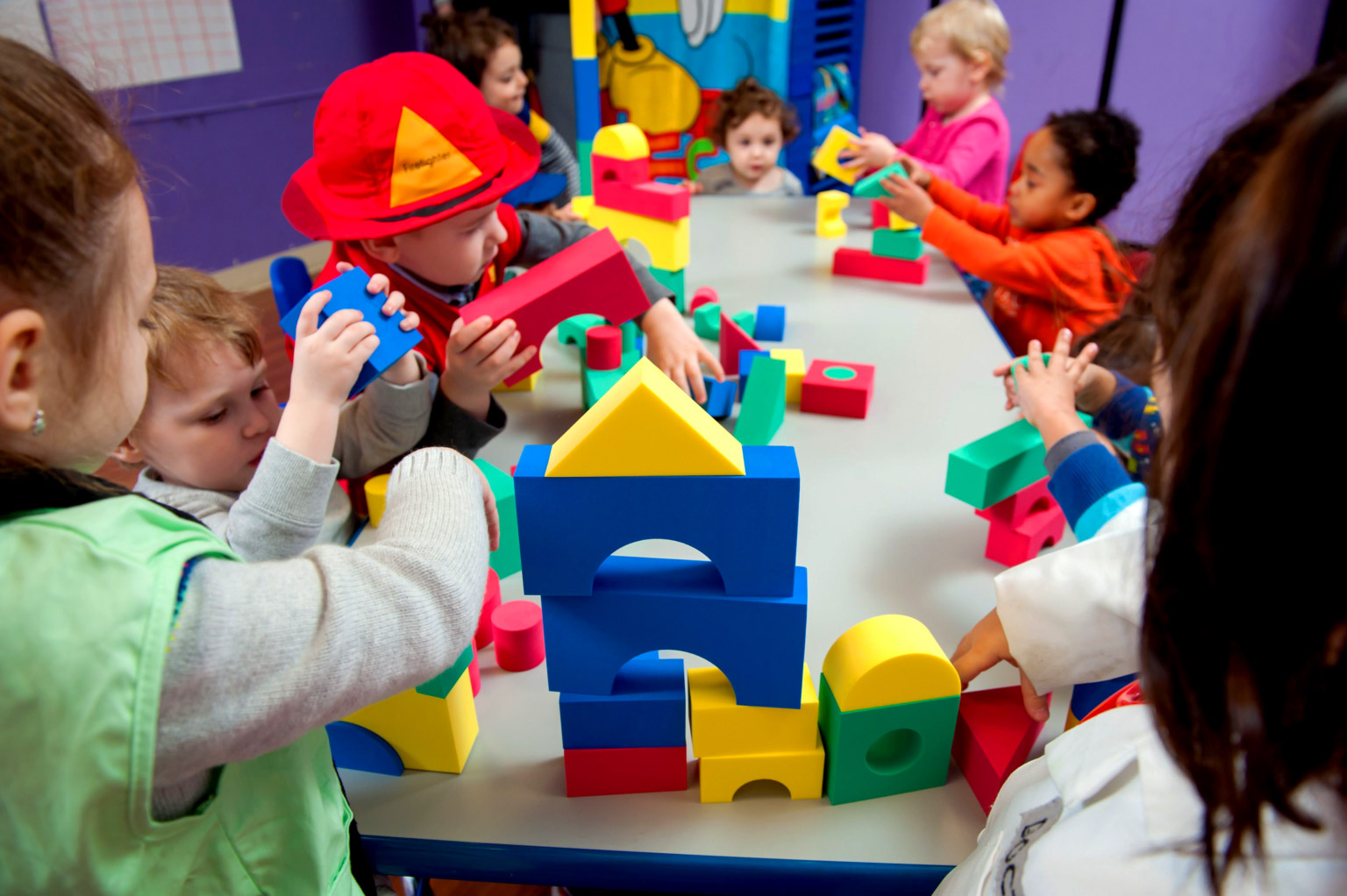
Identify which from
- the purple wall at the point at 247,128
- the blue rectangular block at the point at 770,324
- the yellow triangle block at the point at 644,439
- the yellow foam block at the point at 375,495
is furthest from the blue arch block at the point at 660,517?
the purple wall at the point at 247,128

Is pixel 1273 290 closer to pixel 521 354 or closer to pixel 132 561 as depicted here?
pixel 132 561

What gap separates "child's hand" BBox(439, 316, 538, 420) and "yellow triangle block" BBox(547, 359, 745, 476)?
40 cm

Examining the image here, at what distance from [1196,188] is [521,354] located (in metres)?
0.64

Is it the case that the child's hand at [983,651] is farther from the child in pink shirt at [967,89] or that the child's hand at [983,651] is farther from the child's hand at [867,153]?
the child in pink shirt at [967,89]

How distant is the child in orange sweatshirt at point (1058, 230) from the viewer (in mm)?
1420

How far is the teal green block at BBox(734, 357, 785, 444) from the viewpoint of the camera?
98 cm

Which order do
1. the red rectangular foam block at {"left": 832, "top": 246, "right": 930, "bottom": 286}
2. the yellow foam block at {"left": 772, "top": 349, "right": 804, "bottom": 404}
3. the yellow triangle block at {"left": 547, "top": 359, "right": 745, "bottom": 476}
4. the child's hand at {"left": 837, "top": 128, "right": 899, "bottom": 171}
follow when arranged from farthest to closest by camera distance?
the child's hand at {"left": 837, "top": 128, "right": 899, "bottom": 171} → the red rectangular foam block at {"left": 832, "top": 246, "right": 930, "bottom": 286} → the yellow foam block at {"left": 772, "top": 349, "right": 804, "bottom": 404} → the yellow triangle block at {"left": 547, "top": 359, "right": 745, "bottom": 476}

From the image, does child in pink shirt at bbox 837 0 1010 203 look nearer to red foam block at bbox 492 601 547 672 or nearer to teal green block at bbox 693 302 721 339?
teal green block at bbox 693 302 721 339

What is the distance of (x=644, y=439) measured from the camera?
19.6 inches

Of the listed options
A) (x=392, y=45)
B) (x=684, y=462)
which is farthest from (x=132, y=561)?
(x=392, y=45)

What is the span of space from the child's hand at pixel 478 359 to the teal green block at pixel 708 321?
446 millimetres

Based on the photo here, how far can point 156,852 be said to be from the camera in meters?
0.40

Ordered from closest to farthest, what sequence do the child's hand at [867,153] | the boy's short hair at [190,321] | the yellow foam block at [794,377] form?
the boy's short hair at [190,321] < the yellow foam block at [794,377] < the child's hand at [867,153]

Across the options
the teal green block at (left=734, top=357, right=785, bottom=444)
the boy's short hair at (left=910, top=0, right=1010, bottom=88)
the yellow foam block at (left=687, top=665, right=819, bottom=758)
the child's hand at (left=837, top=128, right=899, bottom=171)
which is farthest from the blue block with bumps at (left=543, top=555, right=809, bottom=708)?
the boy's short hair at (left=910, top=0, right=1010, bottom=88)
